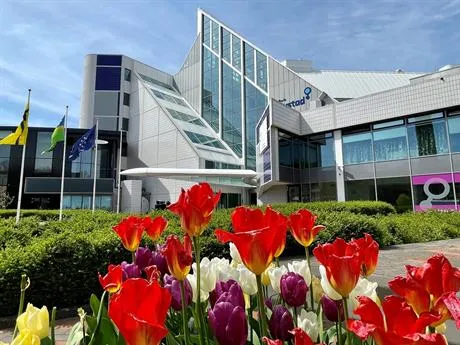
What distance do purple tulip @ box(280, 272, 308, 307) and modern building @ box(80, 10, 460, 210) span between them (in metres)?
21.9

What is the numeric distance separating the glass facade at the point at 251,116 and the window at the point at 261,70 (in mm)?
898

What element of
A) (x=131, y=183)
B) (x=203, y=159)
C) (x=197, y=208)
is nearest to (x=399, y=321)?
(x=197, y=208)

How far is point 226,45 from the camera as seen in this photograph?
4025 cm

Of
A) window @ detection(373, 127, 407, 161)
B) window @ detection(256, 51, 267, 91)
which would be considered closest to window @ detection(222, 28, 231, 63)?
window @ detection(256, 51, 267, 91)

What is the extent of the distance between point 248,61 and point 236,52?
253 centimetres

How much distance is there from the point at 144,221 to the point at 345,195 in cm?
2406

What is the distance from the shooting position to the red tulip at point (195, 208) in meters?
1.36

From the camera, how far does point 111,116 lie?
45.6 m

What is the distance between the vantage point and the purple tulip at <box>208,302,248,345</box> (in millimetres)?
1017

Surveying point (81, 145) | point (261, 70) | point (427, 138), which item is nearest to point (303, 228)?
point (81, 145)

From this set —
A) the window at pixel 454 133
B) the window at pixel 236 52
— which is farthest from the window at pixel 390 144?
the window at pixel 236 52

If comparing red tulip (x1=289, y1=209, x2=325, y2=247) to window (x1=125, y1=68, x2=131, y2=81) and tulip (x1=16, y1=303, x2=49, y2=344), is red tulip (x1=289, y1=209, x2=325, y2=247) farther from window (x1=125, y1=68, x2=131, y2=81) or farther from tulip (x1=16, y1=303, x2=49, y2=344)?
window (x1=125, y1=68, x2=131, y2=81)

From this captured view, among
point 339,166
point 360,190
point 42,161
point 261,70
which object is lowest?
point 360,190

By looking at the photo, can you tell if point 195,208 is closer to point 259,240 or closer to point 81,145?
point 259,240
